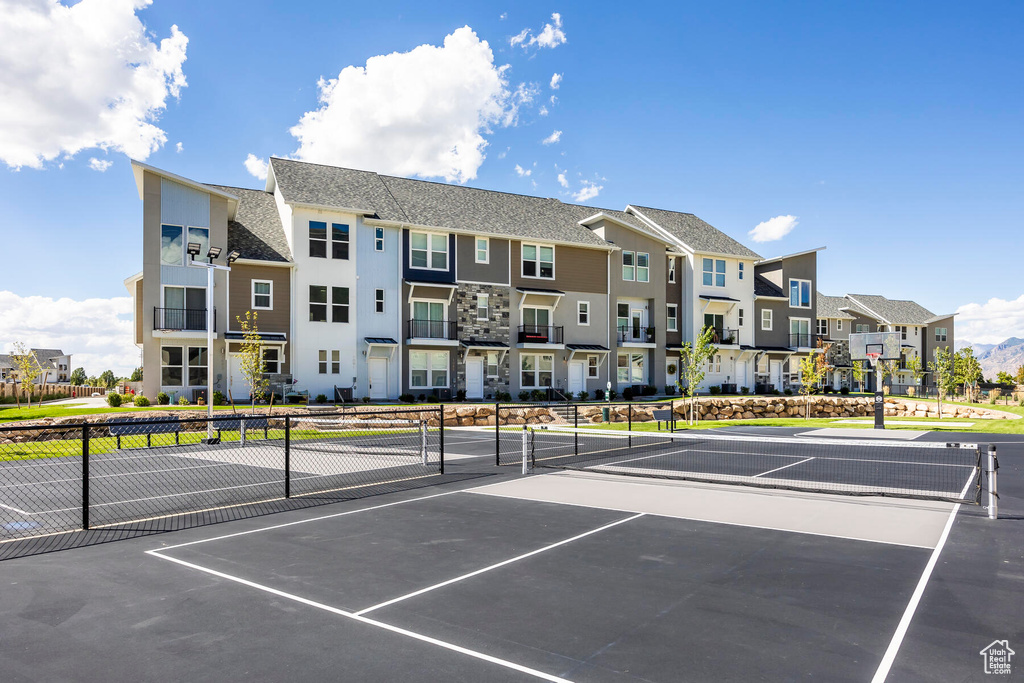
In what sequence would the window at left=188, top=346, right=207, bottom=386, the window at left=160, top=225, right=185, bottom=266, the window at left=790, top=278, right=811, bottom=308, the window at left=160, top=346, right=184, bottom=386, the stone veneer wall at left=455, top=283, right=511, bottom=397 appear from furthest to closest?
the window at left=790, top=278, right=811, bottom=308, the stone veneer wall at left=455, top=283, right=511, bottom=397, the window at left=188, top=346, right=207, bottom=386, the window at left=160, top=225, right=185, bottom=266, the window at left=160, top=346, right=184, bottom=386

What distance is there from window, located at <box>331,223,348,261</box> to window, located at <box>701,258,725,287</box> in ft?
91.0

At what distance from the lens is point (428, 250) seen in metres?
39.0

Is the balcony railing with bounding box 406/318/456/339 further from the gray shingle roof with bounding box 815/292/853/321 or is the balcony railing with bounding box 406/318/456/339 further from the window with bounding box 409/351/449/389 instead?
the gray shingle roof with bounding box 815/292/853/321

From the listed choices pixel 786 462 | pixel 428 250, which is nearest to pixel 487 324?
pixel 428 250

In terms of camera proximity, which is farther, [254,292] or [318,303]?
[318,303]

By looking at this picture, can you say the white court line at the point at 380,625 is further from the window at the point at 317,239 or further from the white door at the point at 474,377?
the white door at the point at 474,377

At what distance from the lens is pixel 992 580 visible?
6660 mm

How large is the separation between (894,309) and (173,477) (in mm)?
84653

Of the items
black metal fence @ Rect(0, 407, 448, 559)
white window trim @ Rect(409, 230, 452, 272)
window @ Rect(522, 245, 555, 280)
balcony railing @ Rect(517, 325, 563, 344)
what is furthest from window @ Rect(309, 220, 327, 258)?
black metal fence @ Rect(0, 407, 448, 559)

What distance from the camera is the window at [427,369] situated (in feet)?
125

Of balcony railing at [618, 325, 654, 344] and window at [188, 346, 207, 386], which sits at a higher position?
balcony railing at [618, 325, 654, 344]

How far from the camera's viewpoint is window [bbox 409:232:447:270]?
1519 inches

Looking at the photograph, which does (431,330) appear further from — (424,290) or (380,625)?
(380,625)

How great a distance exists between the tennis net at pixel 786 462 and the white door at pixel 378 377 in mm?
17820
